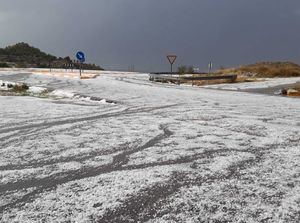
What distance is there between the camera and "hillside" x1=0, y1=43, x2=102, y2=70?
2802 inches

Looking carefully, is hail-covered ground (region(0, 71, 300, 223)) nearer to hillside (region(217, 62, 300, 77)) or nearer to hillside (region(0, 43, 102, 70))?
hillside (region(217, 62, 300, 77))

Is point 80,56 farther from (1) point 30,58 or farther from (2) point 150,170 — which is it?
(1) point 30,58

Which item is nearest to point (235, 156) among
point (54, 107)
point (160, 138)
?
point (160, 138)

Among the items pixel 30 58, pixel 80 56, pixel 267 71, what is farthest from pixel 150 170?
pixel 30 58

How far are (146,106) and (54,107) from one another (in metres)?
3.44

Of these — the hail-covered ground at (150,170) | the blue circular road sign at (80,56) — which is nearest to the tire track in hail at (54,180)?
the hail-covered ground at (150,170)

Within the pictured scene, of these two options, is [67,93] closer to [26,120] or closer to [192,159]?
[26,120]

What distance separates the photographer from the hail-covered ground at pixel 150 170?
170 inches

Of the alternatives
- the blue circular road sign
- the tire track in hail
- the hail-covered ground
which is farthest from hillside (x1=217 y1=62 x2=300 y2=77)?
the tire track in hail

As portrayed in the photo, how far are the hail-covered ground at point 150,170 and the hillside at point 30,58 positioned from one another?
59409 mm

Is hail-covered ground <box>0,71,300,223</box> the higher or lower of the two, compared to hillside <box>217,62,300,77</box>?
lower

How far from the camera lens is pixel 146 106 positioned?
14.4 metres

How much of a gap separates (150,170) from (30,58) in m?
75.1

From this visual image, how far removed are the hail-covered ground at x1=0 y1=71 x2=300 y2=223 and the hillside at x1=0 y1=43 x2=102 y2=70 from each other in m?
59.4
